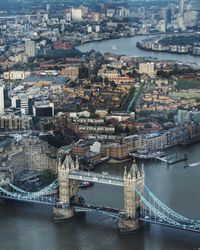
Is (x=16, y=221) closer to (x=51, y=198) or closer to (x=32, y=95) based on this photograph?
(x=51, y=198)

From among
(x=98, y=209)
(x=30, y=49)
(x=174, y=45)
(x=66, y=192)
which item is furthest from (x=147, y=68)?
(x=98, y=209)

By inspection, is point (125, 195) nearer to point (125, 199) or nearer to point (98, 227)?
point (125, 199)

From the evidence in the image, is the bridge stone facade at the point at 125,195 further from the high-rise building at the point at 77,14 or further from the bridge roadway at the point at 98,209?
the high-rise building at the point at 77,14

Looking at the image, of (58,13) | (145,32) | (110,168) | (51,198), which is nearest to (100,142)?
(110,168)

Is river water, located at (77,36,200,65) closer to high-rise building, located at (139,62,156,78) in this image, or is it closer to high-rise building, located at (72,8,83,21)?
high-rise building, located at (139,62,156,78)

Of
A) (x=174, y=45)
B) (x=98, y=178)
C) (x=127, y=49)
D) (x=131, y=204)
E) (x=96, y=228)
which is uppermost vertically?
(x=98, y=178)

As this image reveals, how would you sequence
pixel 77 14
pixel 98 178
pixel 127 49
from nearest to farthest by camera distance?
1. pixel 98 178
2. pixel 127 49
3. pixel 77 14

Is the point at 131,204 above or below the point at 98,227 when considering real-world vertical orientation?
above
